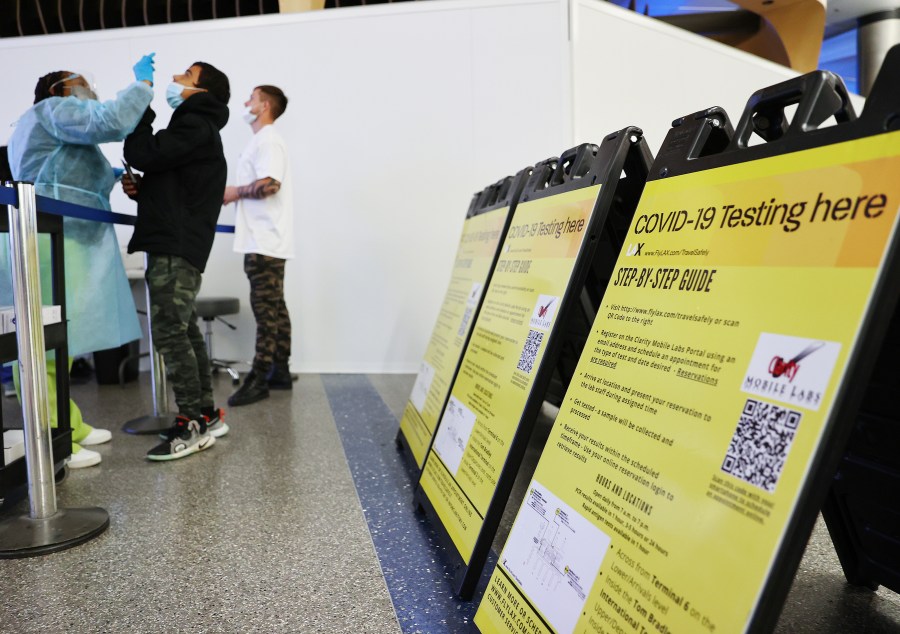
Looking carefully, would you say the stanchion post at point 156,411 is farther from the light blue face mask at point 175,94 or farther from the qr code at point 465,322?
the qr code at point 465,322

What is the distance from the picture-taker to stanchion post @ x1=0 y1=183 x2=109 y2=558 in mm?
1644

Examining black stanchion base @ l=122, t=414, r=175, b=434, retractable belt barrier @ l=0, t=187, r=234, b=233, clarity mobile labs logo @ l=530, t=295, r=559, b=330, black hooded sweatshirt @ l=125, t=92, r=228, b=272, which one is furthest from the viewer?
black stanchion base @ l=122, t=414, r=175, b=434

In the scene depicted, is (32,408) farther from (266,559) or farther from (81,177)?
(81,177)

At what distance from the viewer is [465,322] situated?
2.03m

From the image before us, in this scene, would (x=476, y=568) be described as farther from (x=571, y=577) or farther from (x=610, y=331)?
(x=610, y=331)

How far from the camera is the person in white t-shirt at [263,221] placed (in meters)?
3.41

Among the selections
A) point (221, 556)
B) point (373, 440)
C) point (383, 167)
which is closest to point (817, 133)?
point (221, 556)

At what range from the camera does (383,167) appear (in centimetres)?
423

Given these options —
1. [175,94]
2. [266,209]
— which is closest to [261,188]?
[266,209]

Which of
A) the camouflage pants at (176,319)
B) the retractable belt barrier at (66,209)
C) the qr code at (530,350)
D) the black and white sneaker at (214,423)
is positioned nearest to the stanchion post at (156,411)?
the black and white sneaker at (214,423)

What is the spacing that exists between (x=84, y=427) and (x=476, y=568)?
6.53ft

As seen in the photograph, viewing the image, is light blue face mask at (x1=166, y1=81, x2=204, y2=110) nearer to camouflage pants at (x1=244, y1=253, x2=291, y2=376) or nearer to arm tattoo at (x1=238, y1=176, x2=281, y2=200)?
arm tattoo at (x1=238, y1=176, x2=281, y2=200)

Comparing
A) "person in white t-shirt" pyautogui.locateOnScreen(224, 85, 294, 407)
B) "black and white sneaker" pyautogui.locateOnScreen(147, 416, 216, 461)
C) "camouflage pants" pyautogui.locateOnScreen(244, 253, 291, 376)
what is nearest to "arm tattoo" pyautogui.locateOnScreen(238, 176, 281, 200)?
"person in white t-shirt" pyautogui.locateOnScreen(224, 85, 294, 407)

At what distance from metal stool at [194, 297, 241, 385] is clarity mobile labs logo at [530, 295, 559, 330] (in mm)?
2596
